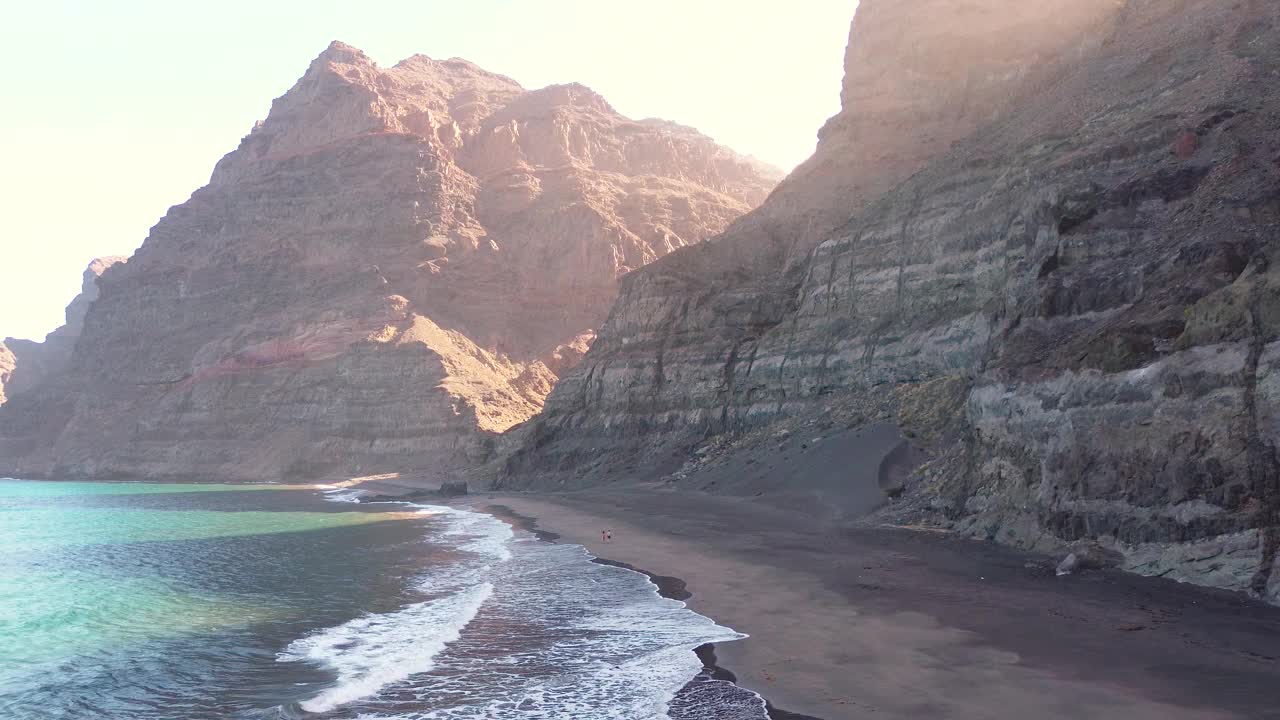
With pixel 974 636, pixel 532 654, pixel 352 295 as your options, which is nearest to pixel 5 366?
pixel 352 295

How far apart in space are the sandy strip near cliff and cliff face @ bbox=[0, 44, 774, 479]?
65118mm

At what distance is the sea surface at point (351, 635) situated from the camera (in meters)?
11.6

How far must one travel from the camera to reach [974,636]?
12.9 meters

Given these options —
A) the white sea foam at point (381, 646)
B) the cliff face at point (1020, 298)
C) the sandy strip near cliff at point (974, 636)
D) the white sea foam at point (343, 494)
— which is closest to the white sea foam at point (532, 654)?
the white sea foam at point (381, 646)

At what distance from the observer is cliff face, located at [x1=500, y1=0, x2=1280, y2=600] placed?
15.7 m

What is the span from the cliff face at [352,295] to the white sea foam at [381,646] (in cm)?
6404

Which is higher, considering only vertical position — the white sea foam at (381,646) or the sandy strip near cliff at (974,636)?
the sandy strip near cliff at (974,636)

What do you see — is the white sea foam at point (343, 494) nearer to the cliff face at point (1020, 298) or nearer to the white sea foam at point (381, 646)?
the cliff face at point (1020, 298)

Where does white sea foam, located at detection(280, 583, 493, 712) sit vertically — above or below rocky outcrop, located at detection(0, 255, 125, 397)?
below

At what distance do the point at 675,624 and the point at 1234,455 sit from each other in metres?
9.74

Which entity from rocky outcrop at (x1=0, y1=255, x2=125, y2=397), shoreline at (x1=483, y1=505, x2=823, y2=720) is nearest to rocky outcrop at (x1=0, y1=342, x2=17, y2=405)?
rocky outcrop at (x1=0, y1=255, x2=125, y2=397)

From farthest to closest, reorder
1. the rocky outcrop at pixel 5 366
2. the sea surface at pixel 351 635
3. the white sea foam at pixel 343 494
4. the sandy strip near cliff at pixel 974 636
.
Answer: the rocky outcrop at pixel 5 366
the white sea foam at pixel 343 494
the sea surface at pixel 351 635
the sandy strip near cliff at pixel 974 636

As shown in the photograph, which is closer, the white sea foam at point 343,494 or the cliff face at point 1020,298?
the cliff face at point 1020,298

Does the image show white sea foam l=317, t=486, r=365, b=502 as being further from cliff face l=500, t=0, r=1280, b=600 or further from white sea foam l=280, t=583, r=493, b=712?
white sea foam l=280, t=583, r=493, b=712
